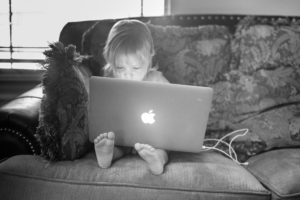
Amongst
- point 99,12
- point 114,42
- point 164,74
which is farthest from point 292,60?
point 99,12

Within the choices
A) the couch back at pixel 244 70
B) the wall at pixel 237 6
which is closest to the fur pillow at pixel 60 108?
the couch back at pixel 244 70

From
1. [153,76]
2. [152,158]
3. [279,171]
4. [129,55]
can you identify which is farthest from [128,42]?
[279,171]

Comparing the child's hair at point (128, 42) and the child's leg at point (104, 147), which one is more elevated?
the child's hair at point (128, 42)

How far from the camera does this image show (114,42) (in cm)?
139

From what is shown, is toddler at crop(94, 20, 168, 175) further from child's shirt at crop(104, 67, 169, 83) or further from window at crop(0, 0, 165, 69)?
window at crop(0, 0, 165, 69)

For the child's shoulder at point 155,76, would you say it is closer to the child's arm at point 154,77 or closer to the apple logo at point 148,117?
the child's arm at point 154,77

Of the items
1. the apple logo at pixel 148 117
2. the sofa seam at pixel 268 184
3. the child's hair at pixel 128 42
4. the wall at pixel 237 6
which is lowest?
the sofa seam at pixel 268 184

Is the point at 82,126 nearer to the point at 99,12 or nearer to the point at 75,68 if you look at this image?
the point at 75,68

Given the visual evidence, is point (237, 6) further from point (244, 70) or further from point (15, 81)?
point (15, 81)

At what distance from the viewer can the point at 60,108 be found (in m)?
1.14

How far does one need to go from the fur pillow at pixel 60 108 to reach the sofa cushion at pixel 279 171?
2.06ft

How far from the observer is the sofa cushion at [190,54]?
1623mm

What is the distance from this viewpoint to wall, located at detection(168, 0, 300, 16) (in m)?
2.15

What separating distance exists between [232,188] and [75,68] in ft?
2.06
